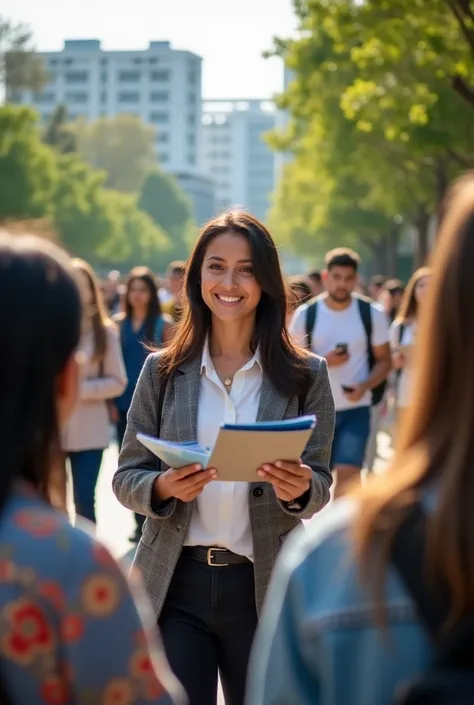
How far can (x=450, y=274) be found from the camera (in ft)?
6.61

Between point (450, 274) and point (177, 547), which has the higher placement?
point (450, 274)

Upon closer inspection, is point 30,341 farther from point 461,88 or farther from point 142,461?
point 461,88

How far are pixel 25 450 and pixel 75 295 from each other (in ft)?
0.81

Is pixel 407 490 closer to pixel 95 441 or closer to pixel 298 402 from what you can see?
pixel 298 402

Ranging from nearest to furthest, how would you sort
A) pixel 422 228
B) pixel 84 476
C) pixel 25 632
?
1. pixel 25 632
2. pixel 84 476
3. pixel 422 228

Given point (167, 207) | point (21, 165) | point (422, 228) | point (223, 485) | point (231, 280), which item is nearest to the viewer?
point (223, 485)

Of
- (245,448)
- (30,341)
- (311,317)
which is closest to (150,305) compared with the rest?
(311,317)

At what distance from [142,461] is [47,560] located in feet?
7.43

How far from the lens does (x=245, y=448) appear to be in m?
3.79

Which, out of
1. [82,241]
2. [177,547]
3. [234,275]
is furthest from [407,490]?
[82,241]

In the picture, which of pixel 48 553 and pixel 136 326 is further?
pixel 136 326

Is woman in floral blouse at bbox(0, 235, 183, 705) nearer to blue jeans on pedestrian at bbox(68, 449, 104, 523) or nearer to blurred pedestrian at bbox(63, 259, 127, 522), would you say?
blurred pedestrian at bbox(63, 259, 127, 522)

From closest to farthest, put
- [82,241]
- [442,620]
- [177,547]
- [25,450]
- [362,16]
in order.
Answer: [442,620] → [25,450] → [177,547] → [362,16] → [82,241]

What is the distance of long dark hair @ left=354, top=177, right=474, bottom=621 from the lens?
191 cm
